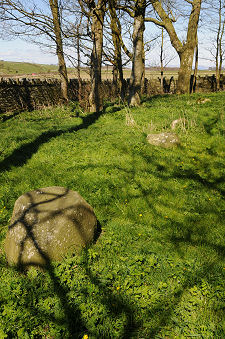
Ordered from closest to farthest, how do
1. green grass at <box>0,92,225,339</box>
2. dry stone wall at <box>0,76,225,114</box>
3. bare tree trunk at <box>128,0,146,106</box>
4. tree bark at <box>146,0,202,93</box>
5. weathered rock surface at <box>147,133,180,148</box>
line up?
green grass at <box>0,92,225,339</box> < weathered rock surface at <box>147,133,180,148</box> < bare tree trunk at <box>128,0,146,106</box> < dry stone wall at <box>0,76,225,114</box> < tree bark at <box>146,0,202,93</box>

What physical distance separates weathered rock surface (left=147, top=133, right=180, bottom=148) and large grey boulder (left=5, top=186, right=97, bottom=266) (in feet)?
15.7

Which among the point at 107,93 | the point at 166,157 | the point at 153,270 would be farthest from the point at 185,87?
the point at 153,270

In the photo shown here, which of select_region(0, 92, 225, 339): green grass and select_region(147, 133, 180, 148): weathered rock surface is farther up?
select_region(147, 133, 180, 148): weathered rock surface

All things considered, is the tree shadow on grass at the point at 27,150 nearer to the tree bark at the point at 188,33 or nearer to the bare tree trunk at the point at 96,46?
the bare tree trunk at the point at 96,46

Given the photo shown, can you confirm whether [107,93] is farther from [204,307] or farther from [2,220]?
[204,307]

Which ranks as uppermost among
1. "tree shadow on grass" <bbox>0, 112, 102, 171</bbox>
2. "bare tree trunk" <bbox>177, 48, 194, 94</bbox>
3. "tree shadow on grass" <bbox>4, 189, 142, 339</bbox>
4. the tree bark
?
the tree bark

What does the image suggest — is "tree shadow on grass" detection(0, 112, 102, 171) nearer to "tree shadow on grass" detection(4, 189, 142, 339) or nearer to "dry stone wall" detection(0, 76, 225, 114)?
"tree shadow on grass" detection(4, 189, 142, 339)

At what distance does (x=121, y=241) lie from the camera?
410cm

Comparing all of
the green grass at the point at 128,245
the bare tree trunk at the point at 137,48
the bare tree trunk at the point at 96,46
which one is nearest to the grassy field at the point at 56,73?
the bare tree trunk at the point at 96,46

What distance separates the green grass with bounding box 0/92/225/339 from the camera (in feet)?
9.33

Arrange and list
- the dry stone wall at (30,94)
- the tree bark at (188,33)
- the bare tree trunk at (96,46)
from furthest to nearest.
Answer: the tree bark at (188,33), the dry stone wall at (30,94), the bare tree trunk at (96,46)

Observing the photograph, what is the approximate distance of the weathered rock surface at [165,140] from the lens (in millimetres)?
7974

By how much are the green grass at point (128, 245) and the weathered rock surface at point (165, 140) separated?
0.30m

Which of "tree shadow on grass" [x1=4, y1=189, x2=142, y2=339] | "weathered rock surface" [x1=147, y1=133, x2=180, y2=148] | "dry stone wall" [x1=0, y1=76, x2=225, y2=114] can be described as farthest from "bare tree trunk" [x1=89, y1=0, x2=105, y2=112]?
"tree shadow on grass" [x1=4, y1=189, x2=142, y2=339]
